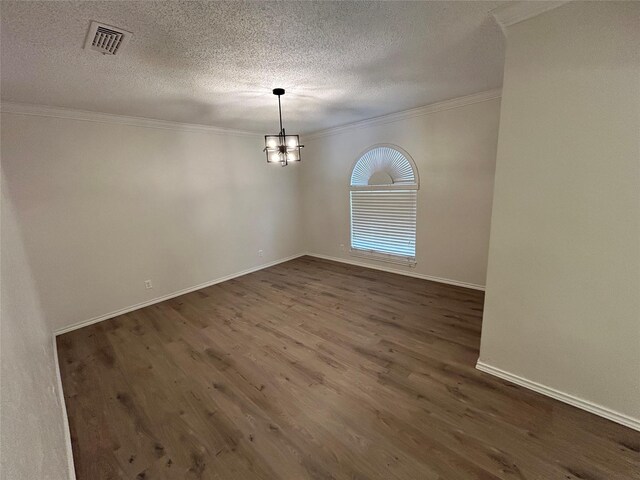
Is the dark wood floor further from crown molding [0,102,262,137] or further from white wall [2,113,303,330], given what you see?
crown molding [0,102,262,137]

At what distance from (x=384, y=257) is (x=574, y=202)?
3189 millimetres

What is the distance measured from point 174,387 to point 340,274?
10.1 feet

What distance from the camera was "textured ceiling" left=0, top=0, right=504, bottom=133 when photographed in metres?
1.54

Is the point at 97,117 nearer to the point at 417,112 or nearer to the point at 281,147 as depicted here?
the point at 281,147

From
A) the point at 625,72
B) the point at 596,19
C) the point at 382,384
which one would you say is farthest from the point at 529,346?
the point at 596,19

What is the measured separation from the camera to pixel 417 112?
390 centimetres

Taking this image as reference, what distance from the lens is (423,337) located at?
272 cm

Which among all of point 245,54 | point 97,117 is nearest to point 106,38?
point 245,54

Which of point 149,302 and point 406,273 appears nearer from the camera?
point 149,302

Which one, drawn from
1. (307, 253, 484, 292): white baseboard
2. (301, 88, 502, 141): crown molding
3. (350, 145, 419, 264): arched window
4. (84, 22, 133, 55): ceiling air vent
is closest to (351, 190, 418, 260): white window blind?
(350, 145, 419, 264): arched window

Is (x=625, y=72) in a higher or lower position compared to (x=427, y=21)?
lower

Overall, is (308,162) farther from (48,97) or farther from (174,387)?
(174,387)

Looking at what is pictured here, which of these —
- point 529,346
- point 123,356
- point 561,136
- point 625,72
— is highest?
point 625,72

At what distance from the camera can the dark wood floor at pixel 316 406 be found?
154cm
